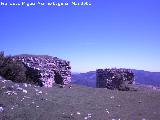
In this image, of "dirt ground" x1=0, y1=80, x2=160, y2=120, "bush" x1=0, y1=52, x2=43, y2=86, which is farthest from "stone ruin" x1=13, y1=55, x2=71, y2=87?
"dirt ground" x1=0, y1=80, x2=160, y2=120

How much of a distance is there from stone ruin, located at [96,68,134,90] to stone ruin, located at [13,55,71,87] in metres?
6.50

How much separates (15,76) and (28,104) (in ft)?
32.8

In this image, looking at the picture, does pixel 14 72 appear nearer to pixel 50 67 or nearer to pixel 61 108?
pixel 50 67

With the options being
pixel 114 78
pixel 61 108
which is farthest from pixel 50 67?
pixel 61 108

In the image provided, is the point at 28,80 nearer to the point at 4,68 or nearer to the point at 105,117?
the point at 4,68

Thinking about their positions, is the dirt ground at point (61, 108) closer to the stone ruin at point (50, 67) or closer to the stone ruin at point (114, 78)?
the stone ruin at point (50, 67)

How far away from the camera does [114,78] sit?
38.7m

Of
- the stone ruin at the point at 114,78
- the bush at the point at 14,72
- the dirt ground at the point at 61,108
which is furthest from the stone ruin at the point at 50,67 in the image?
the dirt ground at the point at 61,108

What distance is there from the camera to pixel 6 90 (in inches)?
782

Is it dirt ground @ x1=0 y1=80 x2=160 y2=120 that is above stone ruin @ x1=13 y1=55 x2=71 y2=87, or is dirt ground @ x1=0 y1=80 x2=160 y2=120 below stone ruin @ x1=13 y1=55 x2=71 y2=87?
below

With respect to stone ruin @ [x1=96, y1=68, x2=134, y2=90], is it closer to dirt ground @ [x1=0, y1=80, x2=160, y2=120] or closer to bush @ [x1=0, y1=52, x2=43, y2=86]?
bush @ [x1=0, y1=52, x2=43, y2=86]

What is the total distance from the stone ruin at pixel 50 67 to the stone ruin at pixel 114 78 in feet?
21.3

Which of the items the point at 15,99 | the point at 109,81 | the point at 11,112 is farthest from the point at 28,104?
the point at 109,81

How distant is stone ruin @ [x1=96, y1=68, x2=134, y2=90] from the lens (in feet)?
126
